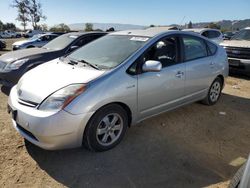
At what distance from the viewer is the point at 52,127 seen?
2.97 metres

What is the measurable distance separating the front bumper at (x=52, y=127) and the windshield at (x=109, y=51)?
966 mm

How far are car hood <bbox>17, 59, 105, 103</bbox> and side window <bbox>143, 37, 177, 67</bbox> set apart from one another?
0.97m

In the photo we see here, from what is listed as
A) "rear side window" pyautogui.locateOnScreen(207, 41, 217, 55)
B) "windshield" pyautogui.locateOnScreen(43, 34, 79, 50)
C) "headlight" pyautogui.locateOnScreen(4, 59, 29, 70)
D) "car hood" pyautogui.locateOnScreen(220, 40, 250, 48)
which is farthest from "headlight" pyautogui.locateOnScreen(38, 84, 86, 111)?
"car hood" pyautogui.locateOnScreen(220, 40, 250, 48)

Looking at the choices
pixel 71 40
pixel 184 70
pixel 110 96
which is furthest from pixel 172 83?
pixel 71 40

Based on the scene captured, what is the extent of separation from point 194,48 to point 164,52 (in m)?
0.88

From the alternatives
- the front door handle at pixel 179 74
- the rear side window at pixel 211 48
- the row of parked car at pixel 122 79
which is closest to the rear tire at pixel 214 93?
the row of parked car at pixel 122 79

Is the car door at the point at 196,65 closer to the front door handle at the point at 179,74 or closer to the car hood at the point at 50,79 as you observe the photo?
the front door handle at the point at 179,74

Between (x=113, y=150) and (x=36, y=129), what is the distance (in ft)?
3.66

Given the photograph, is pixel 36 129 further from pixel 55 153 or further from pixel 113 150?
pixel 113 150

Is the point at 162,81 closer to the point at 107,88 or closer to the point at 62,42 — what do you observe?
the point at 107,88

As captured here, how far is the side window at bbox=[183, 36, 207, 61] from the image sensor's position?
4586 millimetres

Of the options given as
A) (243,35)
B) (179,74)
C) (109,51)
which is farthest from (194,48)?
(243,35)

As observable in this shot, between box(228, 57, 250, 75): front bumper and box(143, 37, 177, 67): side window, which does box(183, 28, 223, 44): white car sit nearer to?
box(228, 57, 250, 75): front bumper

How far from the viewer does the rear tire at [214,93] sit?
536cm
